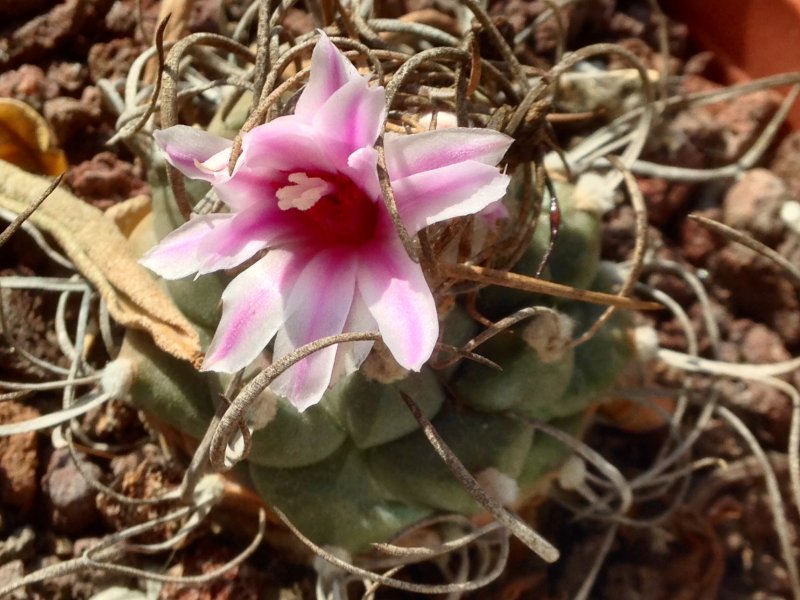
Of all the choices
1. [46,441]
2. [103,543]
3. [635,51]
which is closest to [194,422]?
[103,543]

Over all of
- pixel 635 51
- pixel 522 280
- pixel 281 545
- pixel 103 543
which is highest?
pixel 522 280

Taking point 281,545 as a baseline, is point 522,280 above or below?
above

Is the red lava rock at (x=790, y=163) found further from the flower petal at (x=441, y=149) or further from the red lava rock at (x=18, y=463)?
the red lava rock at (x=18, y=463)

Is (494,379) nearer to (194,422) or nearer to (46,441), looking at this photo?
(194,422)

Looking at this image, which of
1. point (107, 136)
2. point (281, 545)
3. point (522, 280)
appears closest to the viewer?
point (522, 280)

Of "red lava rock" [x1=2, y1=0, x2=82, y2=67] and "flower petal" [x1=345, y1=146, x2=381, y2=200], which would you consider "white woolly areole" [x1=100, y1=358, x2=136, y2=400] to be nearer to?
"flower petal" [x1=345, y1=146, x2=381, y2=200]

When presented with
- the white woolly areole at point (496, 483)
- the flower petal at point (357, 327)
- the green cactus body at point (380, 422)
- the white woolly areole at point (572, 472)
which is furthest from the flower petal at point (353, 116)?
the white woolly areole at point (572, 472)
